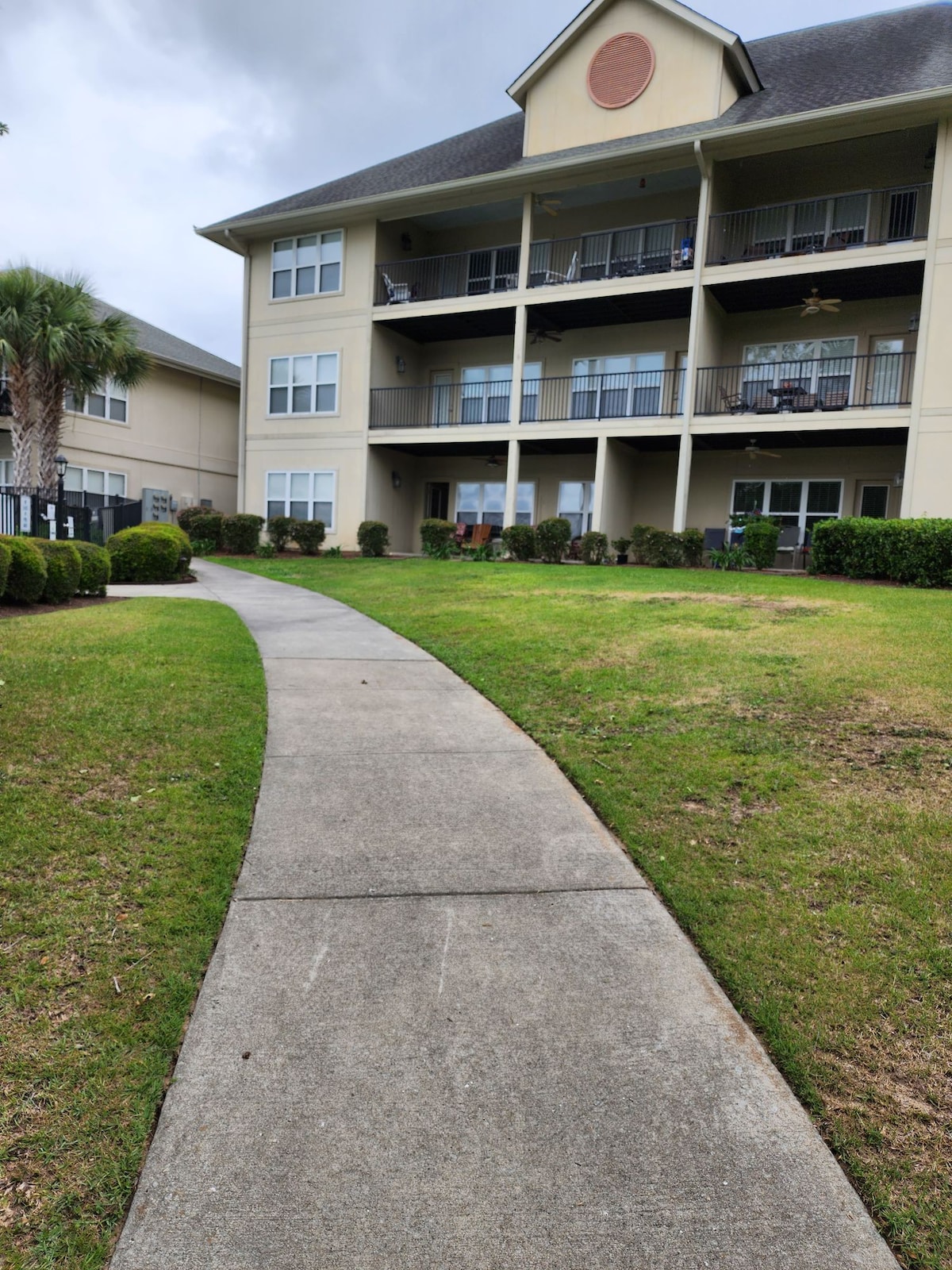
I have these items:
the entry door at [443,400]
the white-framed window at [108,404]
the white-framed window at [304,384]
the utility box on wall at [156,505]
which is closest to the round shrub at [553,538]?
the entry door at [443,400]

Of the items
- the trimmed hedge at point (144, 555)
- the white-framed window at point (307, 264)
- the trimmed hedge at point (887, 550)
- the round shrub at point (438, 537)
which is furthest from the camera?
the white-framed window at point (307, 264)

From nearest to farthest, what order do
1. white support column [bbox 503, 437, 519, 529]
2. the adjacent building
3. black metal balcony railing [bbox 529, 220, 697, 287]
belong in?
black metal balcony railing [bbox 529, 220, 697, 287]
white support column [bbox 503, 437, 519, 529]
the adjacent building

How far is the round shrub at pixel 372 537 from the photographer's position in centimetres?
2186

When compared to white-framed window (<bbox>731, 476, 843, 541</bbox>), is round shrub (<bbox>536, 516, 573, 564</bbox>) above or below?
below

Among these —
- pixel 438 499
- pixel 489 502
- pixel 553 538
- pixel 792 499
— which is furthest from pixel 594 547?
pixel 438 499

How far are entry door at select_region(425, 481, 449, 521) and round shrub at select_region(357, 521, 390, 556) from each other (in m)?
3.20

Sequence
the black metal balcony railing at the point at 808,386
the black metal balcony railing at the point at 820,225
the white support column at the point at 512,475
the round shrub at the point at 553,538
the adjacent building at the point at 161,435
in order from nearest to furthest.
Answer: the black metal balcony railing at the point at 808,386, the black metal balcony railing at the point at 820,225, the round shrub at the point at 553,538, the white support column at the point at 512,475, the adjacent building at the point at 161,435

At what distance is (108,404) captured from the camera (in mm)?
25062

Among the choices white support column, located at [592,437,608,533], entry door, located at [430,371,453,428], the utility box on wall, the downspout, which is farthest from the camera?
the utility box on wall

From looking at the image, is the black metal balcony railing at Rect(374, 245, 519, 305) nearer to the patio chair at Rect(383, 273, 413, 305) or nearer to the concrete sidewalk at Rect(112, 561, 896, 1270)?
the patio chair at Rect(383, 273, 413, 305)

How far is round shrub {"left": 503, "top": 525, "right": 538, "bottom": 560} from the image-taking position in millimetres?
19156

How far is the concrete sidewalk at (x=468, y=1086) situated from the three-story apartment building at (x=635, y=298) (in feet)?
53.1

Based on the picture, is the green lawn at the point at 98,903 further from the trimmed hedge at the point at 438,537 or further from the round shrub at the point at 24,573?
the trimmed hedge at the point at 438,537

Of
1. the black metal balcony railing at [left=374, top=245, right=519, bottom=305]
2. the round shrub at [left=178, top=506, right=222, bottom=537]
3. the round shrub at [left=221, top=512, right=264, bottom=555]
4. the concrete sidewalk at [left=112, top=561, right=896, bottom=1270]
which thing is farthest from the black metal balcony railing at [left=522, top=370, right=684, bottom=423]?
the concrete sidewalk at [left=112, top=561, right=896, bottom=1270]
